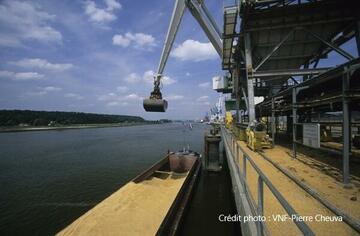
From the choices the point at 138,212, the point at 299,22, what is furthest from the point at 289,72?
the point at 138,212

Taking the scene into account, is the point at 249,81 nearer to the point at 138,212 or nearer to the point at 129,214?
the point at 138,212

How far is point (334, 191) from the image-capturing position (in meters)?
5.59

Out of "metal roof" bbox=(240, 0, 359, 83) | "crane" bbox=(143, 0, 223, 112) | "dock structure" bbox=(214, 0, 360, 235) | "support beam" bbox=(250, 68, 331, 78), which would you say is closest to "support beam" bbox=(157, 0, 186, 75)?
"crane" bbox=(143, 0, 223, 112)

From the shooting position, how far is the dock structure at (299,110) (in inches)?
166

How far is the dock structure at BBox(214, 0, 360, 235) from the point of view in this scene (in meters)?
4.22

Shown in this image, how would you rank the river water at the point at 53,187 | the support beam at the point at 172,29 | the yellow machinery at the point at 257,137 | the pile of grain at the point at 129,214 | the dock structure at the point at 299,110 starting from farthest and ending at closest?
the support beam at the point at 172,29, the river water at the point at 53,187, the yellow machinery at the point at 257,137, the pile of grain at the point at 129,214, the dock structure at the point at 299,110

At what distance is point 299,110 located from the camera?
16.3 m

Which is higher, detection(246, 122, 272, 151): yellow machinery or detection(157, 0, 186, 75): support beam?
detection(157, 0, 186, 75): support beam

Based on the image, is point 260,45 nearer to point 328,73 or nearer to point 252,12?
point 252,12

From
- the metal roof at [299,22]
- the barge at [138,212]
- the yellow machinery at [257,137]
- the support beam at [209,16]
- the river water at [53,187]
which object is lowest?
the river water at [53,187]

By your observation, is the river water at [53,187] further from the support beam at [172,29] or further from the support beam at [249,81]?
the support beam at [249,81]

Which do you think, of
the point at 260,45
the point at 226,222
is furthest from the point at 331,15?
the point at 226,222

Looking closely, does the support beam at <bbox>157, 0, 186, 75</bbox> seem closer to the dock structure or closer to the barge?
the dock structure

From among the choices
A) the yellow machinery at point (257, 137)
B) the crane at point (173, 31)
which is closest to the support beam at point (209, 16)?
the crane at point (173, 31)
